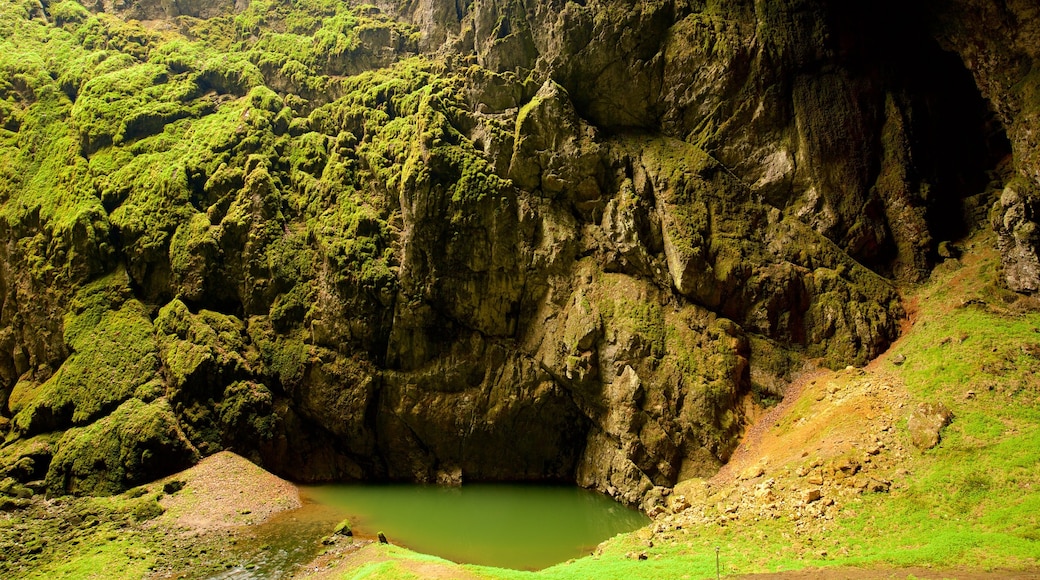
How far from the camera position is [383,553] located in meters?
19.5

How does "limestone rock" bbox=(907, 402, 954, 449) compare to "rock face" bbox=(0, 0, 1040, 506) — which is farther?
"rock face" bbox=(0, 0, 1040, 506)

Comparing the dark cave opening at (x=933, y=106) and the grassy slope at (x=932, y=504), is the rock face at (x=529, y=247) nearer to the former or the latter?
the dark cave opening at (x=933, y=106)

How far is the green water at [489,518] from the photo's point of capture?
2117cm

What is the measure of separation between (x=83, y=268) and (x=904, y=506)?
135 ft

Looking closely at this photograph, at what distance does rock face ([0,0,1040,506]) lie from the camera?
28.0m

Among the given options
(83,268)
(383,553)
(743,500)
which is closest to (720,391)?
(743,500)

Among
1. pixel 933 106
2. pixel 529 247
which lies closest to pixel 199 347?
pixel 529 247

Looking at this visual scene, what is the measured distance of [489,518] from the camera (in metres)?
25.0

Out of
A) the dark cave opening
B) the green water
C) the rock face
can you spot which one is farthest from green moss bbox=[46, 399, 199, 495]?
the dark cave opening

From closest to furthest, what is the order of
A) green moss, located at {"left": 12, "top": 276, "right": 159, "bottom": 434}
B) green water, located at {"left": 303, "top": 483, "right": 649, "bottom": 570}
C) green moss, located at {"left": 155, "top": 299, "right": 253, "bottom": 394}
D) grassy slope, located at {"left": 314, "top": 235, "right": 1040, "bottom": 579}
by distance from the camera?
grassy slope, located at {"left": 314, "top": 235, "right": 1040, "bottom": 579} → green water, located at {"left": 303, "top": 483, "right": 649, "bottom": 570} → green moss, located at {"left": 12, "top": 276, "right": 159, "bottom": 434} → green moss, located at {"left": 155, "top": 299, "right": 253, "bottom": 394}

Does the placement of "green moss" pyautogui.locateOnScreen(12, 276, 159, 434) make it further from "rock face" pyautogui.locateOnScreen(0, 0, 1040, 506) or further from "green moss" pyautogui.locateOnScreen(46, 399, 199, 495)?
"green moss" pyautogui.locateOnScreen(46, 399, 199, 495)

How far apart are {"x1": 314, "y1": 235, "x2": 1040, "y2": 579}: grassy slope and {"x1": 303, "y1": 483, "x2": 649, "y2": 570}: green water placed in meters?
2.54

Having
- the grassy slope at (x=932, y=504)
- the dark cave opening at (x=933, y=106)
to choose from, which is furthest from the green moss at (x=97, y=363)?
the dark cave opening at (x=933, y=106)

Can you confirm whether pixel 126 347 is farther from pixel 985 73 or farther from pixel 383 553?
pixel 985 73
